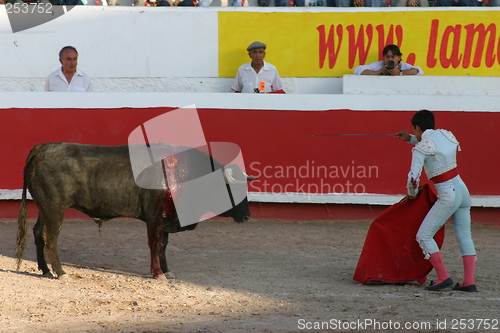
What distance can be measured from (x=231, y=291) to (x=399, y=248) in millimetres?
1287

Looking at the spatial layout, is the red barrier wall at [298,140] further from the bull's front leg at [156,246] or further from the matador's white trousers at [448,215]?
the matador's white trousers at [448,215]

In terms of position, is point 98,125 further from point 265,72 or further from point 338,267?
point 338,267

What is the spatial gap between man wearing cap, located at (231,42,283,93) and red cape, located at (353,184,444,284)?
3298 millimetres

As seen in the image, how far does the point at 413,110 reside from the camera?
7.62m

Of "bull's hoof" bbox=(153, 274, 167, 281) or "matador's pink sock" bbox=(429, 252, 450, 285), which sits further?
"bull's hoof" bbox=(153, 274, 167, 281)

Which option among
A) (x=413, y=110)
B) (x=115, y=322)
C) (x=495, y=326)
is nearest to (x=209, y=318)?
(x=115, y=322)

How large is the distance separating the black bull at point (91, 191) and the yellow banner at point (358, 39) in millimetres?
3631

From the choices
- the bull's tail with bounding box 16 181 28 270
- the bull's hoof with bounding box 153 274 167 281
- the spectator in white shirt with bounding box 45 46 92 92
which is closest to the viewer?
the bull's hoof with bounding box 153 274 167 281

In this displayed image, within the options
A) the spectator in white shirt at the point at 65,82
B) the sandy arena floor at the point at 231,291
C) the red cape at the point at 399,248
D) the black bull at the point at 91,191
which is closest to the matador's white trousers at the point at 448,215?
the red cape at the point at 399,248

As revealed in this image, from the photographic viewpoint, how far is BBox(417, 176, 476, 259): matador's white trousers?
4.88m

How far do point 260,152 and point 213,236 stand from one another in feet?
3.89

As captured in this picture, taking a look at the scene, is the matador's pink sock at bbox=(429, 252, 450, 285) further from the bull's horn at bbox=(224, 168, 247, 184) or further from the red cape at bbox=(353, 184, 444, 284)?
the bull's horn at bbox=(224, 168, 247, 184)

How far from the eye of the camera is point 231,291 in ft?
16.4

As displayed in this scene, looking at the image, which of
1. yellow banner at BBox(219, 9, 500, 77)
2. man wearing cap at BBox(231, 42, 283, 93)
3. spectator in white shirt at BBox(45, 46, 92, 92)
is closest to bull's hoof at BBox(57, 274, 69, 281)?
spectator in white shirt at BBox(45, 46, 92, 92)
